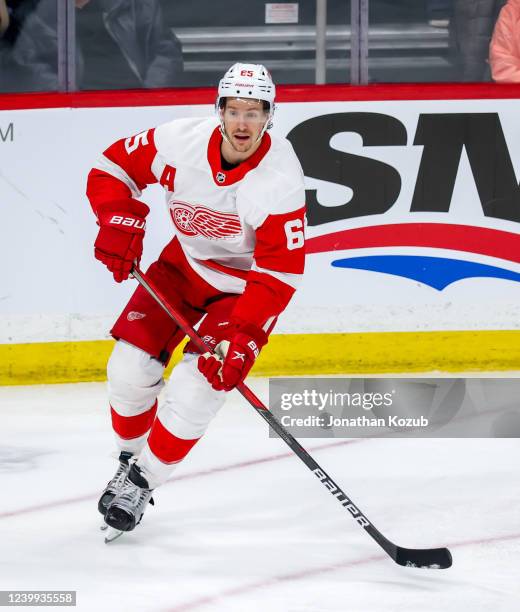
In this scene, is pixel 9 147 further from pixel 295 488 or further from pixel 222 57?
pixel 295 488

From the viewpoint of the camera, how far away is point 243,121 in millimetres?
2775

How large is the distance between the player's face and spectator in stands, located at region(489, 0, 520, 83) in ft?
6.56

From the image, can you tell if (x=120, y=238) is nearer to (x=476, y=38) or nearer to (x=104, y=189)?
(x=104, y=189)

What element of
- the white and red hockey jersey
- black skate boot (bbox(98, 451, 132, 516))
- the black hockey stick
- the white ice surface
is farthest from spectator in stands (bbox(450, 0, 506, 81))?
black skate boot (bbox(98, 451, 132, 516))

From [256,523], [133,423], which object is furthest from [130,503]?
[256,523]

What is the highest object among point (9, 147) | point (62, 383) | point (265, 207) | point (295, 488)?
point (265, 207)

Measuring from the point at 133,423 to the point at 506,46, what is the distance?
7.48ft

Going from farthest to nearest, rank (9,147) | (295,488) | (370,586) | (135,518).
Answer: (9,147) < (295,488) < (135,518) < (370,586)

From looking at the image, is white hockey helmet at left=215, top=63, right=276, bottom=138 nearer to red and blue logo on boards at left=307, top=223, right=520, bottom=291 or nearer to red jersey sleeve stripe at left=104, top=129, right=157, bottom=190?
red jersey sleeve stripe at left=104, top=129, right=157, bottom=190

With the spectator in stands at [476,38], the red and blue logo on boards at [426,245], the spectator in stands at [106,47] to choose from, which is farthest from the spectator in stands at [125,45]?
the spectator in stands at [476,38]

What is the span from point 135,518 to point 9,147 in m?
1.93

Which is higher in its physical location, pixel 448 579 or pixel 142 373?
pixel 142 373

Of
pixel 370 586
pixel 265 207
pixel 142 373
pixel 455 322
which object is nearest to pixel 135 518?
pixel 142 373

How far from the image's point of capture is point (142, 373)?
116 inches
